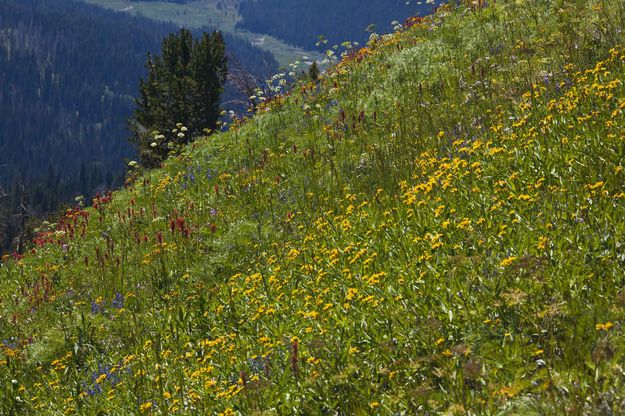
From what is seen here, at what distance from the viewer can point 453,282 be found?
497cm

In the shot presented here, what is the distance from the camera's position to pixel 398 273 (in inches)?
224

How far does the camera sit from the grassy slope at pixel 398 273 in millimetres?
4125

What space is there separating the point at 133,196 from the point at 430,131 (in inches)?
364

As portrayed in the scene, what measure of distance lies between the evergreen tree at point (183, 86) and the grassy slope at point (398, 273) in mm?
30491

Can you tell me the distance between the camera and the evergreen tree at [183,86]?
140 ft

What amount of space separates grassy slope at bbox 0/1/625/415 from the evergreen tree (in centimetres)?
3049

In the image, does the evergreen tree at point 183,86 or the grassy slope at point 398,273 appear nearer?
the grassy slope at point 398,273

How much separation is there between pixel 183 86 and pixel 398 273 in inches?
1543

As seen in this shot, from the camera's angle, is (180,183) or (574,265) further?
(180,183)

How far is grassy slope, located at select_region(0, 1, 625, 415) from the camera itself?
13.5ft

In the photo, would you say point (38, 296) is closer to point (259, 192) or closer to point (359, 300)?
point (259, 192)

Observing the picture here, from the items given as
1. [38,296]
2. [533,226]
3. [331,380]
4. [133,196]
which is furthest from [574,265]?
[133,196]

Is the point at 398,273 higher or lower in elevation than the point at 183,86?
higher

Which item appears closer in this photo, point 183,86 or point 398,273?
point 398,273
